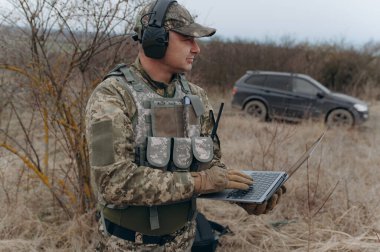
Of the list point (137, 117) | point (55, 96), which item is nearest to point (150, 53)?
point (137, 117)

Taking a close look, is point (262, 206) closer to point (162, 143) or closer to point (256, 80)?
point (162, 143)

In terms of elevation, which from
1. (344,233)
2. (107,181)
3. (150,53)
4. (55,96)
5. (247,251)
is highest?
(150,53)

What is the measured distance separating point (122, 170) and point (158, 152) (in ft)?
0.68

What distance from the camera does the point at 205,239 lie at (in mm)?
2830

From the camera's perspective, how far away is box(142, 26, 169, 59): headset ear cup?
5.47ft

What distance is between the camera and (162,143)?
65.2 inches

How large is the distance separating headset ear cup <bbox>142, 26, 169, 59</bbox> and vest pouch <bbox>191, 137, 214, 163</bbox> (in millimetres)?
426

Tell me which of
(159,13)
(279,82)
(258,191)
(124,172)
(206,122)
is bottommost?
(258,191)

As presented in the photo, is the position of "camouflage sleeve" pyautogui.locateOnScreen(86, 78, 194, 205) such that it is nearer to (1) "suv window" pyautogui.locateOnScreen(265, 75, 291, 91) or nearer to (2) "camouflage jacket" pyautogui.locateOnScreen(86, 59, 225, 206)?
(2) "camouflage jacket" pyautogui.locateOnScreen(86, 59, 225, 206)

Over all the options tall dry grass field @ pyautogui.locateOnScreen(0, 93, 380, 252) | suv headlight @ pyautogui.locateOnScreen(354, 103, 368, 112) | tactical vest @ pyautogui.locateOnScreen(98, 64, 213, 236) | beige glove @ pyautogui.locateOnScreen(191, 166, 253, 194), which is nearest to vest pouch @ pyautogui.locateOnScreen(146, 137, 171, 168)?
tactical vest @ pyautogui.locateOnScreen(98, 64, 213, 236)

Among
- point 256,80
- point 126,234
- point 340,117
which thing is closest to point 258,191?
point 126,234

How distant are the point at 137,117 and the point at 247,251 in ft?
6.62

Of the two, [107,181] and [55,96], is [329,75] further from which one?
[107,181]

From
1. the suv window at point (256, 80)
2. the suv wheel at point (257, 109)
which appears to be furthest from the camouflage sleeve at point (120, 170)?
the suv window at point (256, 80)
